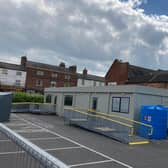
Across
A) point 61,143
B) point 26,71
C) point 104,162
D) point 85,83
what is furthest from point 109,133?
point 85,83

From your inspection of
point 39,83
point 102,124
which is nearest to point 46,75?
point 39,83

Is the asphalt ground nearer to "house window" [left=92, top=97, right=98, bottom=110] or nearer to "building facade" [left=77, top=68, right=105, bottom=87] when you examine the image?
"house window" [left=92, top=97, right=98, bottom=110]

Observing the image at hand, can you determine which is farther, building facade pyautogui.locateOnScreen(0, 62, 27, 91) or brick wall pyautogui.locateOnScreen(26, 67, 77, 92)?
brick wall pyautogui.locateOnScreen(26, 67, 77, 92)

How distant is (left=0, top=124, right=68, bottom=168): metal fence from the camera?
2196 mm

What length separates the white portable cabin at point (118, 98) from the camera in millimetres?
16734

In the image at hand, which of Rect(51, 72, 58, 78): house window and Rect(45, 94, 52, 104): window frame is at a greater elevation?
Rect(51, 72, 58, 78): house window

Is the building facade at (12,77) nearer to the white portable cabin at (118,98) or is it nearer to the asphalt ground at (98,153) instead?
the white portable cabin at (118,98)

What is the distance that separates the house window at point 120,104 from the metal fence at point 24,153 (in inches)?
556

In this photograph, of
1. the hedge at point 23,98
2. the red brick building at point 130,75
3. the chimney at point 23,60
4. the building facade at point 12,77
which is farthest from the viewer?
the chimney at point 23,60

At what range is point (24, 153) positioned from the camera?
2859mm

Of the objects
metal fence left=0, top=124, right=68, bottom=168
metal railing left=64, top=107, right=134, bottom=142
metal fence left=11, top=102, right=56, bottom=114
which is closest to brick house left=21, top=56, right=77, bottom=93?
metal fence left=11, top=102, right=56, bottom=114

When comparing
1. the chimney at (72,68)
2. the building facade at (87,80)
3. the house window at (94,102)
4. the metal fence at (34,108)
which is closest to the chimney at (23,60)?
the chimney at (72,68)

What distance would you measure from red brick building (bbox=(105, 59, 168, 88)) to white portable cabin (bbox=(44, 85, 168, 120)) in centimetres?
2020

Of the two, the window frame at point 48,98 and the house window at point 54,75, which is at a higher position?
the house window at point 54,75
